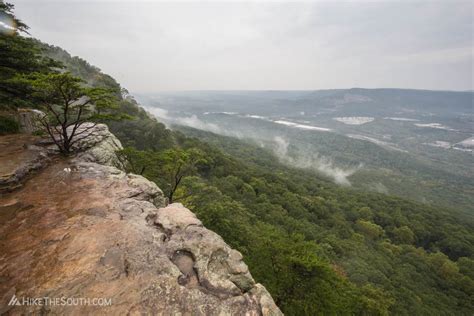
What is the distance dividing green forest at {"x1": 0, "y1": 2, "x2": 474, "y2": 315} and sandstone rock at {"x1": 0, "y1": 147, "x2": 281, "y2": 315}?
611 cm

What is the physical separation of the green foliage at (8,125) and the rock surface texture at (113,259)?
322 inches

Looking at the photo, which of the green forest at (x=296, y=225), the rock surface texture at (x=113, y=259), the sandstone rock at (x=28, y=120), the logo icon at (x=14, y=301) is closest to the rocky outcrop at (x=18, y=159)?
the rock surface texture at (x=113, y=259)

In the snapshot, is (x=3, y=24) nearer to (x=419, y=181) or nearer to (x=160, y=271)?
(x=160, y=271)

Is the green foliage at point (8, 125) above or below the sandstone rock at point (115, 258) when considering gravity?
above

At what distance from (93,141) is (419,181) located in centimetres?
20921

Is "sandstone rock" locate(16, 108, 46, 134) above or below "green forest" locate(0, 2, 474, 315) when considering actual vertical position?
above

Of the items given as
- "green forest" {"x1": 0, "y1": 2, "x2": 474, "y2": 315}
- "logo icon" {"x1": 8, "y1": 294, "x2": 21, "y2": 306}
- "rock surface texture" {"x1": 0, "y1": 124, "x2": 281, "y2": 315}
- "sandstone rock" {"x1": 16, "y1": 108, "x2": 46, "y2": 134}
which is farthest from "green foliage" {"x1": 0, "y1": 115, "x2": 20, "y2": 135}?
"logo icon" {"x1": 8, "y1": 294, "x2": 21, "y2": 306}

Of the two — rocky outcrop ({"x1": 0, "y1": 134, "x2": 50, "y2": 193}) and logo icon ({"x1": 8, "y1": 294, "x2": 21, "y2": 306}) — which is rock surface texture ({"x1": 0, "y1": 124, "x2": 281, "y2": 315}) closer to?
logo icon ({"x1": 8, "y1": 294, "x2": 21, "y2": 306})

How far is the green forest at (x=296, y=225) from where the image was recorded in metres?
14.8

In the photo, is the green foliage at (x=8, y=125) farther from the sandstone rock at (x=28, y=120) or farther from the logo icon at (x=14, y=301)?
the logo icon at (x=14, y=301)

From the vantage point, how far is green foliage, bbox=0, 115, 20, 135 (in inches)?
560

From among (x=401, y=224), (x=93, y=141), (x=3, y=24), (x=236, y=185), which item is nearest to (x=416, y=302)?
(x=236, y=185)

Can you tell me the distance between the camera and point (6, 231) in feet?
23.1

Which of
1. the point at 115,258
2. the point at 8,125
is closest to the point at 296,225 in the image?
the point at 115,258
